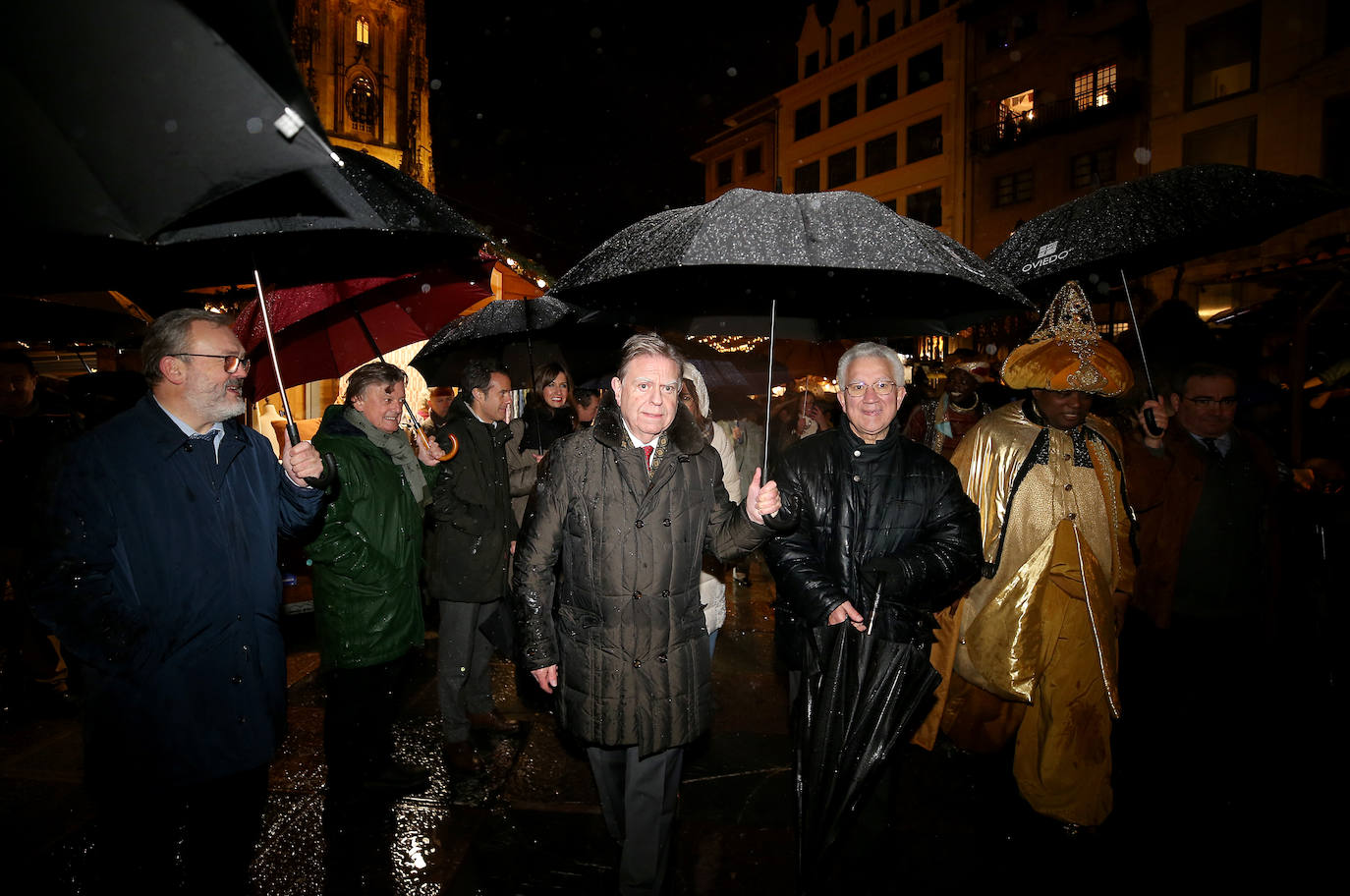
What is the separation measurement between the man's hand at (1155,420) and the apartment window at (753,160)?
3825 cm

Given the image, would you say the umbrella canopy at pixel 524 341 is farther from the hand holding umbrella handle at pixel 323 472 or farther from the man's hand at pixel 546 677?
the man's hand at pixel 546 677

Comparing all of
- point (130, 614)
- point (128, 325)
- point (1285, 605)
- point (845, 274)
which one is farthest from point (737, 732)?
point (128, 325)

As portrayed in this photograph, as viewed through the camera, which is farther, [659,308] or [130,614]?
[659,308]

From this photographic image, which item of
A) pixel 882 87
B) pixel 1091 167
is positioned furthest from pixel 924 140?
pixel 1091 167

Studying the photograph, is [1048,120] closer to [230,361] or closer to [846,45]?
[846,45]

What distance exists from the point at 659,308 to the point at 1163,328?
810 cm

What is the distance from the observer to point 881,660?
3.12m

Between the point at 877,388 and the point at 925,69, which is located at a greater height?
the point at 925,69

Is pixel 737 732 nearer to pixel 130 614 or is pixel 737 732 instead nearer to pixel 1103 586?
pixel 1103 586

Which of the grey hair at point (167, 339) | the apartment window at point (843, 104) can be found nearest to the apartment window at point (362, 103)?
the apartment window at point (843, 104)

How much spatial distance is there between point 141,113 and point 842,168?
118 ft

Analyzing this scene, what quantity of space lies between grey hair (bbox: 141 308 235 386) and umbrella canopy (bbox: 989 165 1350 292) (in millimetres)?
3975

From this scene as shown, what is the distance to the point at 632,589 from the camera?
2752 millimetres

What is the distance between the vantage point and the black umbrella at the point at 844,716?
2.98 m
